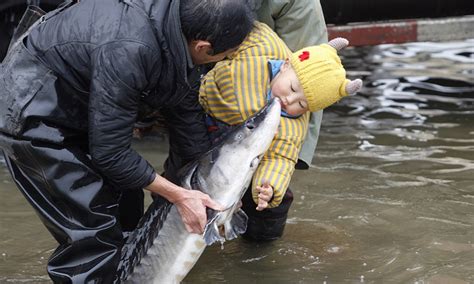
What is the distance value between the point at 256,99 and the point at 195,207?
1.98 ft

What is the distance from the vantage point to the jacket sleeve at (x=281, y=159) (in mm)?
3723

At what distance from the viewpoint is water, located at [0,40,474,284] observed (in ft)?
13.8

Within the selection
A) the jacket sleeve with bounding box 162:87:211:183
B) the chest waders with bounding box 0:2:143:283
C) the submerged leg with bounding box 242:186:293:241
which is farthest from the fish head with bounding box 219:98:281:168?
the submerged leg with bounding box 242:186:293:241

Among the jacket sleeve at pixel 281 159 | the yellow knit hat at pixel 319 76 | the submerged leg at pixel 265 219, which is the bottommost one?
the submerged leg at pixel 265 219

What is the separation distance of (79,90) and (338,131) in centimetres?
351

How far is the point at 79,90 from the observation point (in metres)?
3.37

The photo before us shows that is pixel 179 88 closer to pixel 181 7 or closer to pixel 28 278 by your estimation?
pixel 181 7

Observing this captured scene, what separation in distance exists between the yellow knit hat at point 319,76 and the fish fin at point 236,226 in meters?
0.58

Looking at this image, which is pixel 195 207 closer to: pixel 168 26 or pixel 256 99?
pixel 256 99

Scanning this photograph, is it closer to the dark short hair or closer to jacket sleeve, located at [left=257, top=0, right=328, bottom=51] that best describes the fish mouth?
the dark short hair

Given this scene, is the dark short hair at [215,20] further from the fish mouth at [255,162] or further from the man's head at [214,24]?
the fish mouth at [255,162]

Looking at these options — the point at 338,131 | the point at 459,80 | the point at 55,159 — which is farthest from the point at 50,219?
the point at 459,80

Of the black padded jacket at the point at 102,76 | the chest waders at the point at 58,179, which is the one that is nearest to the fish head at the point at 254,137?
the black padded jacket at the point at 102,76

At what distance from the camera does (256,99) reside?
378 cm
